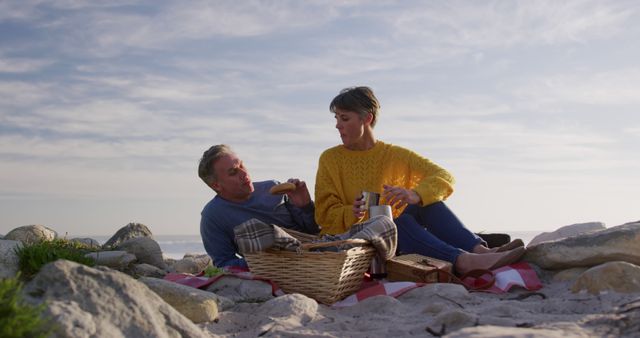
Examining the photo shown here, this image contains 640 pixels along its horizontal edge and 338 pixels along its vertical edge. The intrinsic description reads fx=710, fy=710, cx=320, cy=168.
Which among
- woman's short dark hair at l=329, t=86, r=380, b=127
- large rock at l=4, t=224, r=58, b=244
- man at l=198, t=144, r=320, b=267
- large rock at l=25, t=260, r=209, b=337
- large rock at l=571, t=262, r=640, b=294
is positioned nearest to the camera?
large rock at l=25, t=260, r=209, b=337

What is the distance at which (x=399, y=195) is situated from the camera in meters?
5.80

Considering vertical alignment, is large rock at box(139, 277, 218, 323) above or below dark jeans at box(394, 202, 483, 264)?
below

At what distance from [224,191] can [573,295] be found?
318cm

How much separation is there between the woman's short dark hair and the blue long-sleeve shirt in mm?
Answer: 1002

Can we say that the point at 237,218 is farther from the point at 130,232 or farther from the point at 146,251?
the point at 130,232

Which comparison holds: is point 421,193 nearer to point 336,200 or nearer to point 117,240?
point 336,200

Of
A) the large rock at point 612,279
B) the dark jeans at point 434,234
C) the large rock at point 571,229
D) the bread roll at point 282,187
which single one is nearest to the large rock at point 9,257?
the bread roll at point 282,187

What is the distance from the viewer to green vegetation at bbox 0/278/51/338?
267cm

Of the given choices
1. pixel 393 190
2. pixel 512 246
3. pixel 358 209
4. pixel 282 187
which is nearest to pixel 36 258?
pixel 282 187

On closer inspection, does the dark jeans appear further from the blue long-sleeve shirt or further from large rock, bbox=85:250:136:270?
large rock, bbox=85:250:136:270

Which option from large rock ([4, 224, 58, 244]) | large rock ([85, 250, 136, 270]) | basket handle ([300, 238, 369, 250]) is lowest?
large rock ([85, 250, 136, 270])

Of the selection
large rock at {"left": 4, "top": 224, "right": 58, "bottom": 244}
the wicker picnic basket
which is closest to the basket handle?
the wicker picnic basket

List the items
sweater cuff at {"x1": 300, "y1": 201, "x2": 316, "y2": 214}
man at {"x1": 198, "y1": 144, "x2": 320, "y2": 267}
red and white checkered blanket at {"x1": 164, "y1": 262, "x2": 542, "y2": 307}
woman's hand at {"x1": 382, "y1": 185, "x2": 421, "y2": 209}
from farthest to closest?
1. sweater cuff at {"x1": 300, "y1": 201, "x2": 316, "y2": 214}
2. man at {"x1": 198, "y1": 144, "x2": 320, "y2": 267}
3. woman's hand at {"x1": 382, "y1": 185, "x2": 421, "y2": 209}
4. red and white checkered blanket at {"x1": 164, "y1": 262, "x2": 542, "y2": 307}

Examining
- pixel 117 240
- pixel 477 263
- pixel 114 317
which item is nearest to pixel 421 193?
pixel 477 263
